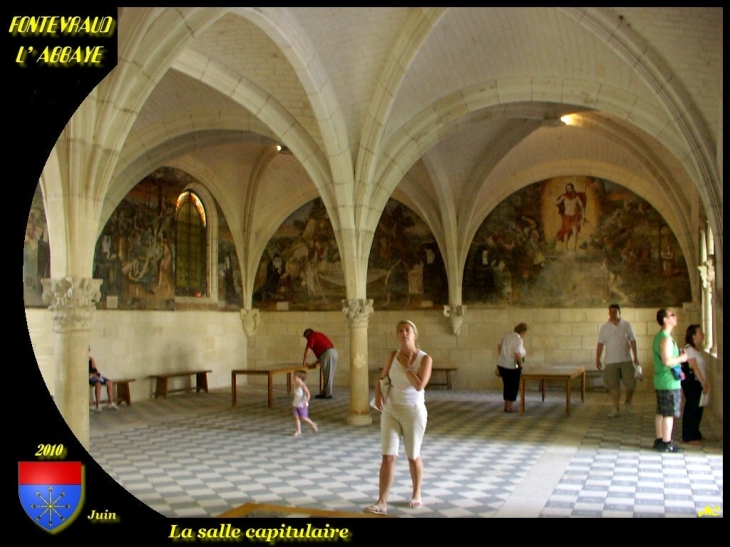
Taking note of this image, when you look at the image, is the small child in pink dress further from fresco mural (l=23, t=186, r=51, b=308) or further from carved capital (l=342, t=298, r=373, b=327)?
fresco mural (l=23, t=186, r=51, b=308)

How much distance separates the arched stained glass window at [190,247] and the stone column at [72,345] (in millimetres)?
8533

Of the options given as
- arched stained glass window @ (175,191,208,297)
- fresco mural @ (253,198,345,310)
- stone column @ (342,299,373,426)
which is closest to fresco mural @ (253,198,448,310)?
fresco mural @ (253,198,345,310)

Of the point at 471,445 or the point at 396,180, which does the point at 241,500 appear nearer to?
the point at 471,445

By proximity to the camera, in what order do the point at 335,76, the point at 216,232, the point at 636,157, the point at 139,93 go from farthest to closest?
the point at 216,232 < the point at 636,157 < the point at 335,76 < the point at 139,93

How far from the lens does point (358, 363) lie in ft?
35.3

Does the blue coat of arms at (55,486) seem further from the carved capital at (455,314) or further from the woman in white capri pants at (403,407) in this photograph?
the carved capital at (455,314)

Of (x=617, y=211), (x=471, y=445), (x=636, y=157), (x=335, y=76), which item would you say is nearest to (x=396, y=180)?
(x=335, y=76)

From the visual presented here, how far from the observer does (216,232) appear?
1658 cm

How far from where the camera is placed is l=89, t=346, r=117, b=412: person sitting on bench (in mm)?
12117

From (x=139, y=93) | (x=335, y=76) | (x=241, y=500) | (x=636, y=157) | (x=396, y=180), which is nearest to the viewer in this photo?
(x=241, y=500)

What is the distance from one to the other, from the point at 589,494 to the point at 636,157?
9239 mm

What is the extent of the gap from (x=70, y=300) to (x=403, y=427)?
3.31m

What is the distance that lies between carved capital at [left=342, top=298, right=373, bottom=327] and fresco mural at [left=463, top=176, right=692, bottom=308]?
5.87 meters

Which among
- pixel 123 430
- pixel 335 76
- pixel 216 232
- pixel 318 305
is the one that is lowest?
pixel 123 430
